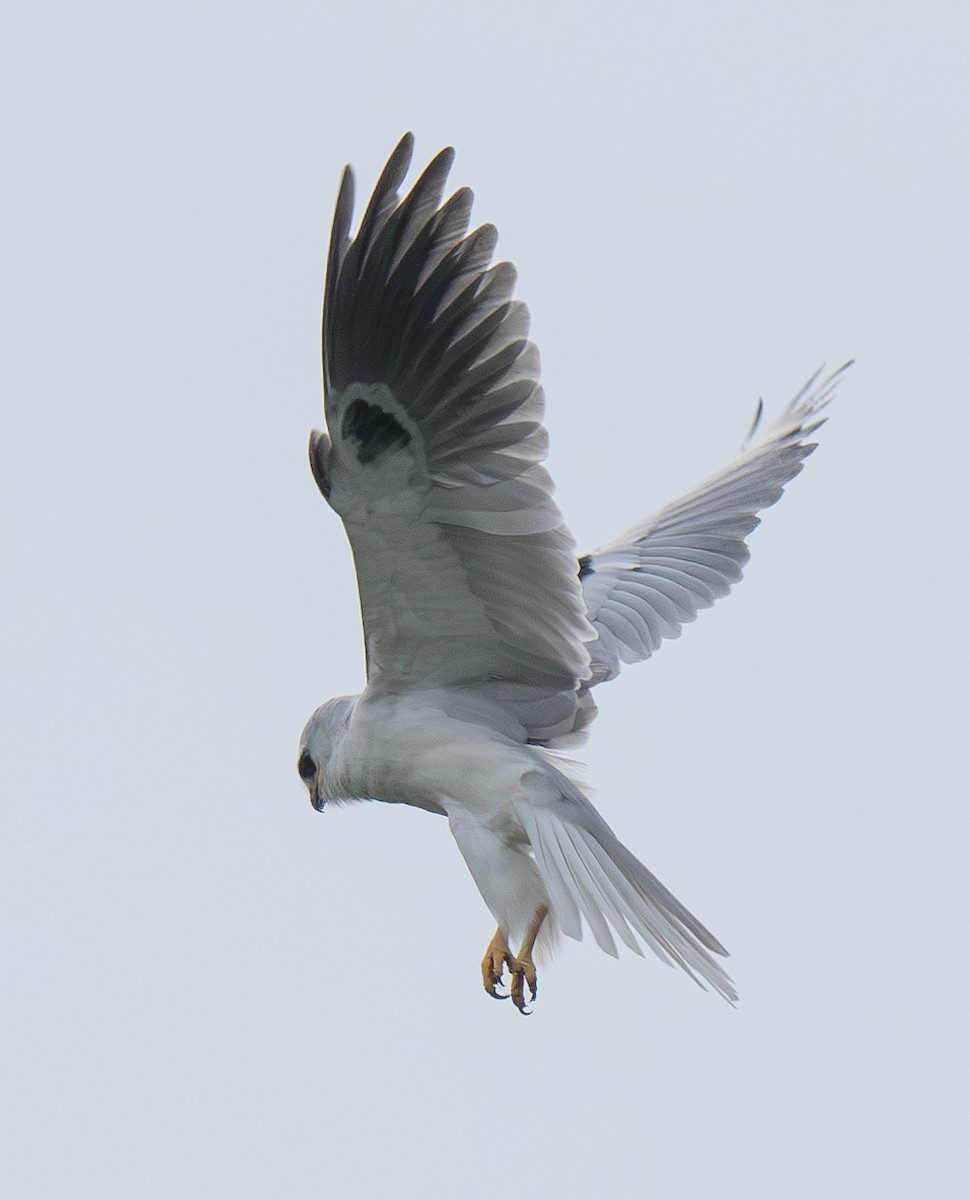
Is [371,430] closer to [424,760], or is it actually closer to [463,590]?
[463,590]

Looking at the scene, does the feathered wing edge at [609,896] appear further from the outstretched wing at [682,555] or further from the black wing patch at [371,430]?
the outstretched wing at [682,555]

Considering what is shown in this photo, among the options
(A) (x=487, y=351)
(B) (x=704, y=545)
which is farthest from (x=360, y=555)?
(B) (x=704, y=545)

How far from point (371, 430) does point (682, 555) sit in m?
2.87

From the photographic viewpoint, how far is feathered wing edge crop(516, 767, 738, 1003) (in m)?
4.93

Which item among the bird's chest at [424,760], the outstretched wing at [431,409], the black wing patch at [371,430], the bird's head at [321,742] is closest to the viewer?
the outstretched wing at [431,409]

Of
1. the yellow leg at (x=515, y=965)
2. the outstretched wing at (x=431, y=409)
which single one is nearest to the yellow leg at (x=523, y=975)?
the yellow leg at (x=515, y=965)

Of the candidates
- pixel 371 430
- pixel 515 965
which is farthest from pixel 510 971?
pixel 371 430

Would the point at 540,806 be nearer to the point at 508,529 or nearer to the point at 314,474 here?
the point at 508,529

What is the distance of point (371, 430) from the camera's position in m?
4.85

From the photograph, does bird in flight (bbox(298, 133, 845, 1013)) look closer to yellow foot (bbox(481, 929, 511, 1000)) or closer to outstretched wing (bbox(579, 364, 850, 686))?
yellow foot (bbox(481, 929, 511, 1000))

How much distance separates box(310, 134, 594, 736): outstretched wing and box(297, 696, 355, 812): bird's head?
80cm

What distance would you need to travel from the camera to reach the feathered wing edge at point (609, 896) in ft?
16.2

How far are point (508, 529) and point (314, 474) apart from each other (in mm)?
564

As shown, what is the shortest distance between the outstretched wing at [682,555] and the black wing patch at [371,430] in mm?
1871
